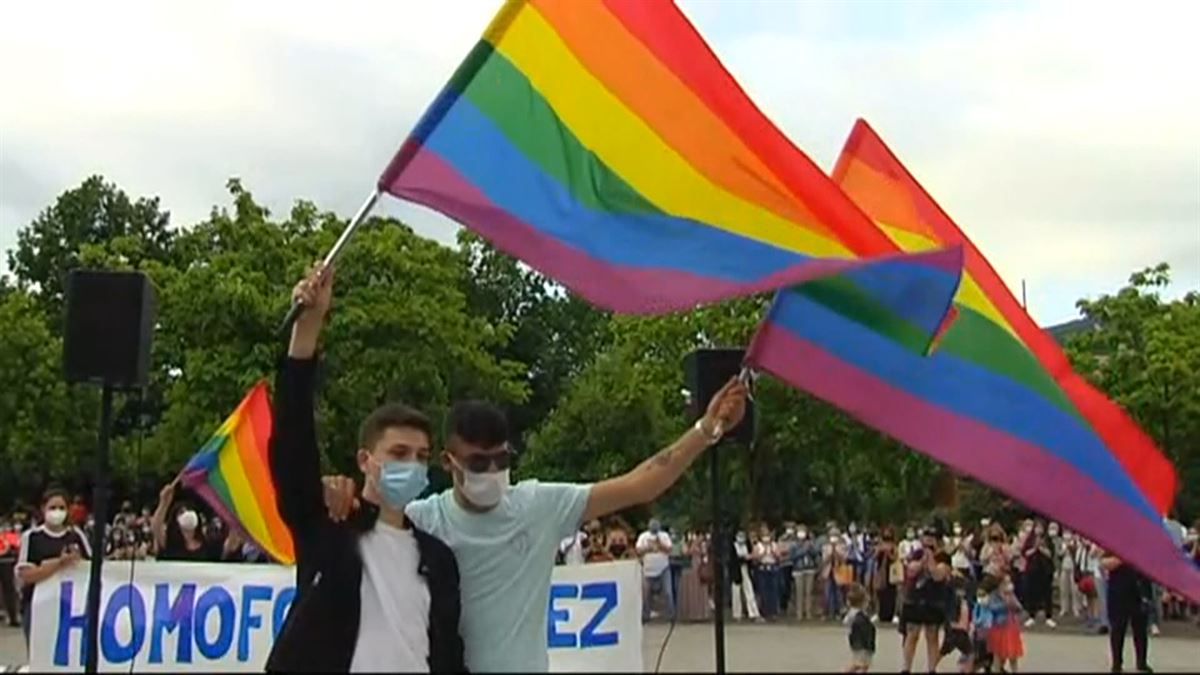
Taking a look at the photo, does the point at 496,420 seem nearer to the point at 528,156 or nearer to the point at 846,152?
the point at 528,156

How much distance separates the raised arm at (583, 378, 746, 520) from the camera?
5.61 meters

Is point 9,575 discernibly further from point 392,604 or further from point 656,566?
point 392,604

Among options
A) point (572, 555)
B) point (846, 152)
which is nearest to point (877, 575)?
point (572, 555)

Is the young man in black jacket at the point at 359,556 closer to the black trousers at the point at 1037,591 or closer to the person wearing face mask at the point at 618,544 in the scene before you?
the person wearing face mask at the point at 618,544

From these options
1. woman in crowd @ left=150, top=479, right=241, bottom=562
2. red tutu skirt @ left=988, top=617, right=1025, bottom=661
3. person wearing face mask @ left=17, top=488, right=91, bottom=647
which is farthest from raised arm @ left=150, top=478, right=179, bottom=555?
red tutu skirt @ left=988, top=617, right=1025, bottom=661

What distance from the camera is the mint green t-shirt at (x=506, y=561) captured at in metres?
5.11

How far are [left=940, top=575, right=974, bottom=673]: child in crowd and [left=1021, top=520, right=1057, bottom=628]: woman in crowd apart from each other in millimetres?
5589

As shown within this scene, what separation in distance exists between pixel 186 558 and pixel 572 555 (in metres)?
7.17

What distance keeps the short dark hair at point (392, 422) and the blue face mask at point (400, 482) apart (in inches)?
5.8

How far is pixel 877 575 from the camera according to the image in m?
27.0

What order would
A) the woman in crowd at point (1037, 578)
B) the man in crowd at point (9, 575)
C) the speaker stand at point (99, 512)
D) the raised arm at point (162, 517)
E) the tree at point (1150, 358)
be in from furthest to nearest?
1. the tree at point (1150, 358)
2. the woman in crowd at point (1037, 578)
3. the man in crowd at point (9, 575)
4. the raised arm at point (162, 517)
5. the speaker stand at point (99, 512)

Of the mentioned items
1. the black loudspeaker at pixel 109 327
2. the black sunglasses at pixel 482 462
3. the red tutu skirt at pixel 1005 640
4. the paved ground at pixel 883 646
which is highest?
the black loudspeaker at pixel 109 327

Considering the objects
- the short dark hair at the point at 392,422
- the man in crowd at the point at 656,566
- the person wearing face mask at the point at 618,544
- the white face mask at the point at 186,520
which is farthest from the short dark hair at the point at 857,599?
the short dark hair at the point at 392,422

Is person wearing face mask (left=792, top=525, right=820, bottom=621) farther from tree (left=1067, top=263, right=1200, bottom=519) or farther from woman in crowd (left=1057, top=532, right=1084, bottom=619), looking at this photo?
tree (left=1067, top=263, right=1200, bottom=519)
